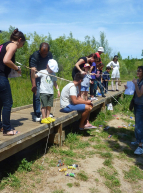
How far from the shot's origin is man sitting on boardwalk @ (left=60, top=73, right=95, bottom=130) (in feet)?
17.3

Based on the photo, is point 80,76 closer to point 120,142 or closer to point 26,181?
point 120,142

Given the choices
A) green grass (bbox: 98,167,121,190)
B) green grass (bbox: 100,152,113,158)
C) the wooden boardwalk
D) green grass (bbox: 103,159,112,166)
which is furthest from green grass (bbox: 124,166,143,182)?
the wooden boardwalk

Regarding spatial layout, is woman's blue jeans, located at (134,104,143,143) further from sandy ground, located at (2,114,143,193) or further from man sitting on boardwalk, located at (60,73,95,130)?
man sitting on boardwalk, located at (60,73,95,130)

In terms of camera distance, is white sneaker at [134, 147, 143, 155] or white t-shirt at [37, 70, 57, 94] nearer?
white t-shirt at [37, 70, 57, 94]

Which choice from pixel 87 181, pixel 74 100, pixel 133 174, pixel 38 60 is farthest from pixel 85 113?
pixel 87 181

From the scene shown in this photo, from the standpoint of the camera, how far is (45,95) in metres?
4.41

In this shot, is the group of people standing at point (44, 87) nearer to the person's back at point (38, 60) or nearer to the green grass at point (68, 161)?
the person's back at point (38, 60)

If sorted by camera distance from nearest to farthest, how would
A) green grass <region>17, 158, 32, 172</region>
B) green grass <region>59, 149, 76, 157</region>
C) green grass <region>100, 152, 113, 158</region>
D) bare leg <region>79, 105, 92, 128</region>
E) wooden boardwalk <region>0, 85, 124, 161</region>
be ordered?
wooden boardwalk <region>0, 85, 124, 161</region> < green grass <region>17, 158, 32, 172</region> < green grass <region>59, 149, 76, 157</region> < green grass <region>100, 152, 113, 158</region> < bare leg <region>79, 105, 92, 128</region>

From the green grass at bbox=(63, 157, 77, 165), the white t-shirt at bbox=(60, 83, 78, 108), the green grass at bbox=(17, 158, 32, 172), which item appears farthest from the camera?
the white t-shirt at bbox=(60, 83, 78, 108)

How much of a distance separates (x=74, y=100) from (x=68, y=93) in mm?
241

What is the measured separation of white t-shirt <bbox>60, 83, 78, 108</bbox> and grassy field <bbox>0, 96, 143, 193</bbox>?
88cm

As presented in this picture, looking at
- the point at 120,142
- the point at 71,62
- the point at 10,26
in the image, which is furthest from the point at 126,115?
the point at 10,26

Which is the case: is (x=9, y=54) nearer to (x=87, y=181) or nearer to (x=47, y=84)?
(x=47, y=84)

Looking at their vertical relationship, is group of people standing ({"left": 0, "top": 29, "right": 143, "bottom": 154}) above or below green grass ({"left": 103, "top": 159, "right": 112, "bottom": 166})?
above
